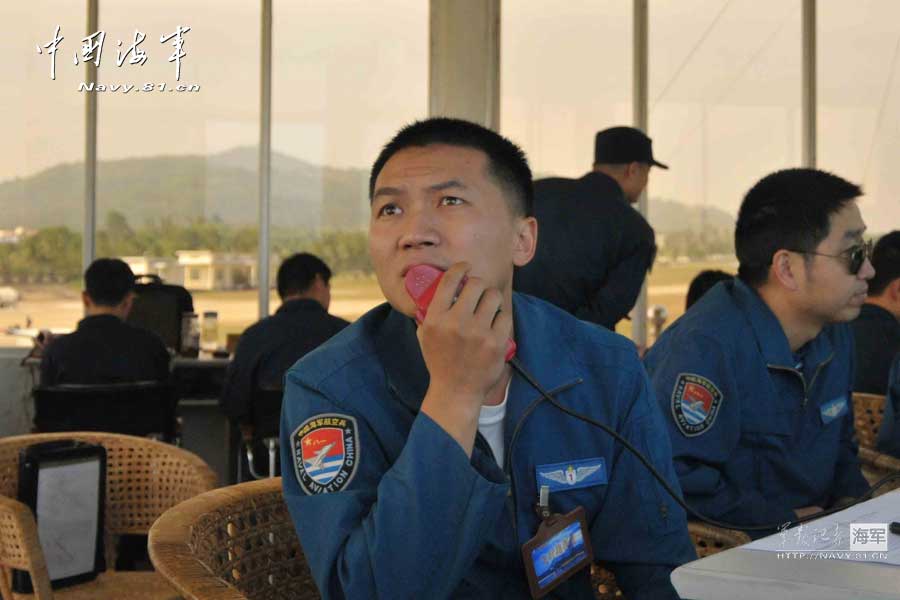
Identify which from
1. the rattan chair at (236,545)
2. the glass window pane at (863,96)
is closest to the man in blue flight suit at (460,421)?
the rattan chair at (236,545)

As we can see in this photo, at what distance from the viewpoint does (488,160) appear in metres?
1.51

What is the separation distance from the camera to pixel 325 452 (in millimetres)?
1290

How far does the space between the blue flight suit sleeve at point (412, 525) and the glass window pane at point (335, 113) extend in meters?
5.57

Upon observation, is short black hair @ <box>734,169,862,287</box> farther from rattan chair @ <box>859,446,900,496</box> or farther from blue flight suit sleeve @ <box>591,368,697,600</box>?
blue flight suit sleeve @ <box>591,368,697,600</box>

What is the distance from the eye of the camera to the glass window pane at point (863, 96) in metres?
7.02

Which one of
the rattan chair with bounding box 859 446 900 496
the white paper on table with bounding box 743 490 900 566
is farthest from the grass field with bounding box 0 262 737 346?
the white paper on table with bounding box 743 490 900 566

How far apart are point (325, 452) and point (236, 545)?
223mm

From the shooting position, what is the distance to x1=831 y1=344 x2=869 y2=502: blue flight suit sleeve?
2.19 meters

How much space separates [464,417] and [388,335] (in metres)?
0.25

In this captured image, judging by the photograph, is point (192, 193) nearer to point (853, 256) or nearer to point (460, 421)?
point (853, 256)

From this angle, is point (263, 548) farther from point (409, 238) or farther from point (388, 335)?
point (409, 238)

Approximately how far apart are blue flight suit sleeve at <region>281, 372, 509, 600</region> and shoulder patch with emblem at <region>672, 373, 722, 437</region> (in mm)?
734

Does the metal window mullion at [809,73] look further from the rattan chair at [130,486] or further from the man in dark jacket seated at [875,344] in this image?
the rattan chair at [130,486]

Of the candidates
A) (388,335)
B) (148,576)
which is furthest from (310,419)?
(148,576)
